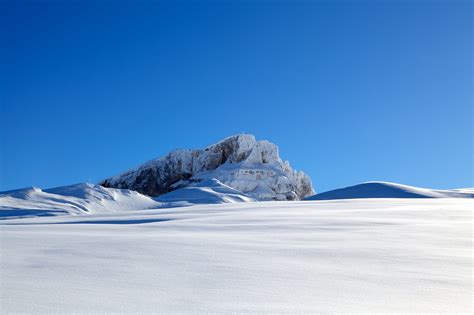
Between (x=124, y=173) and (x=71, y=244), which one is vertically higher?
→ (x=124, y=173)

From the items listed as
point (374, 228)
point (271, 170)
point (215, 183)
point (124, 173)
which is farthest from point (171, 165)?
point (374, 228)

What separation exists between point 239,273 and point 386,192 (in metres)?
12.7

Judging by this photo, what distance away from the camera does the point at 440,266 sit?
192 cm

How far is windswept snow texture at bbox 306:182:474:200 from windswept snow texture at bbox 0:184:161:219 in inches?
232

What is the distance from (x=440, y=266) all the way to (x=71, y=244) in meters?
1.89

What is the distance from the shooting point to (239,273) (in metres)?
1.72

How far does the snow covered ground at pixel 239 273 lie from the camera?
1329 millimetres

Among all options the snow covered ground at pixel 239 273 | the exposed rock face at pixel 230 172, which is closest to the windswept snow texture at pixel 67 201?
the snow covered ground at pixel 239 273

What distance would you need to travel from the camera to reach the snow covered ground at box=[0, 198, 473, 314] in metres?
1.33

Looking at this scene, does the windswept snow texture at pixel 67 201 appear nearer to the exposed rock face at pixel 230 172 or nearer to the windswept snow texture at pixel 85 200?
the windswept snow texture at pixel 85 200

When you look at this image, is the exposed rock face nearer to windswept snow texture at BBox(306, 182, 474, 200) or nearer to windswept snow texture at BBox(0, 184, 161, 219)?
windswept snow texture at BBox(306, 182, 474, 200)

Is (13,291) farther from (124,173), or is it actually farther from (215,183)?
(124,173)

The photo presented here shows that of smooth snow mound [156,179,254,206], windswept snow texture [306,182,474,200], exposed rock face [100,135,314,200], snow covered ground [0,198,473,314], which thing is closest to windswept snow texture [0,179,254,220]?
smooth snow mound [156,179,254,206]

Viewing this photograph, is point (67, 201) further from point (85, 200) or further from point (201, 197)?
point (201, 197)
